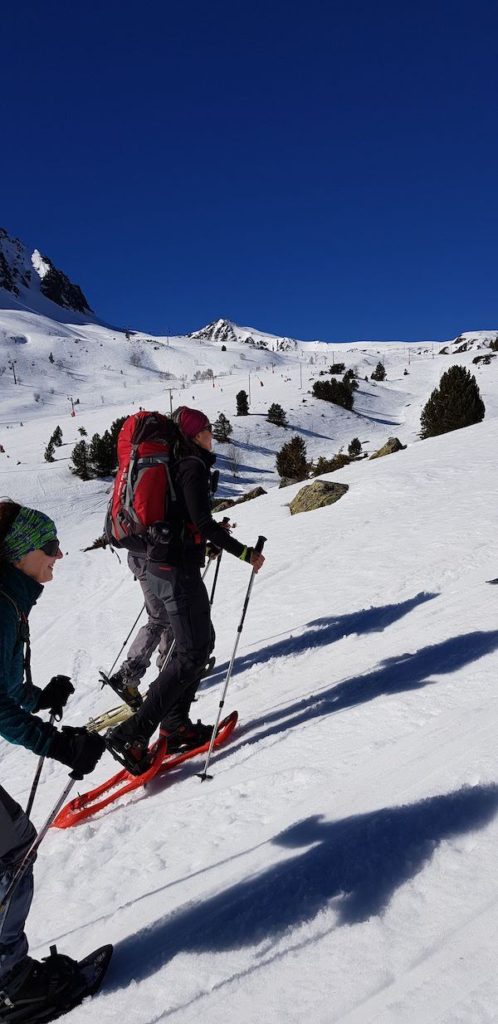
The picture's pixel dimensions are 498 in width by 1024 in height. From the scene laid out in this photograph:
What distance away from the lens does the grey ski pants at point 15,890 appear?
6.70 feet

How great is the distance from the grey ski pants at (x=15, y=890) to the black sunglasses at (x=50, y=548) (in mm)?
863

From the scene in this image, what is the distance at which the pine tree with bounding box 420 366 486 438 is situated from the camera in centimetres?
2430

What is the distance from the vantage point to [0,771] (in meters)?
5.05

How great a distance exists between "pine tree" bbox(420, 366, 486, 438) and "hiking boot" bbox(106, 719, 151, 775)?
22145 millimetres

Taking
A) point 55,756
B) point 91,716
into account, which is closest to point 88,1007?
point 55,756

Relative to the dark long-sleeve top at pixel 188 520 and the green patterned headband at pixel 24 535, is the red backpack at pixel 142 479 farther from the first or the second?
the green patterned headband at pixel 24 535

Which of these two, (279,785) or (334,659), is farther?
(334,659)

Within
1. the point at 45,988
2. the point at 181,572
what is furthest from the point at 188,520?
the point at 45,988

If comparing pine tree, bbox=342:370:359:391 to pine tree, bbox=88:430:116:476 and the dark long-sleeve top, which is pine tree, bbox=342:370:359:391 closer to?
pine tree, bbox=88:430:116:476

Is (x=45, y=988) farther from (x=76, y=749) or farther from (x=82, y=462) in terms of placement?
(x=82, y=462)

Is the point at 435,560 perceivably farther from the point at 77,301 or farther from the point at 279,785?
the point at 77,301

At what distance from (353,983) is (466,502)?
8654 mm

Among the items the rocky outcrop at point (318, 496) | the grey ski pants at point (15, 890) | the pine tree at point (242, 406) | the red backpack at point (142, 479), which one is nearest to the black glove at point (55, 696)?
the grey ski pants at point (15, 890)

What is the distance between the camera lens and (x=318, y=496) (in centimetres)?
1278
